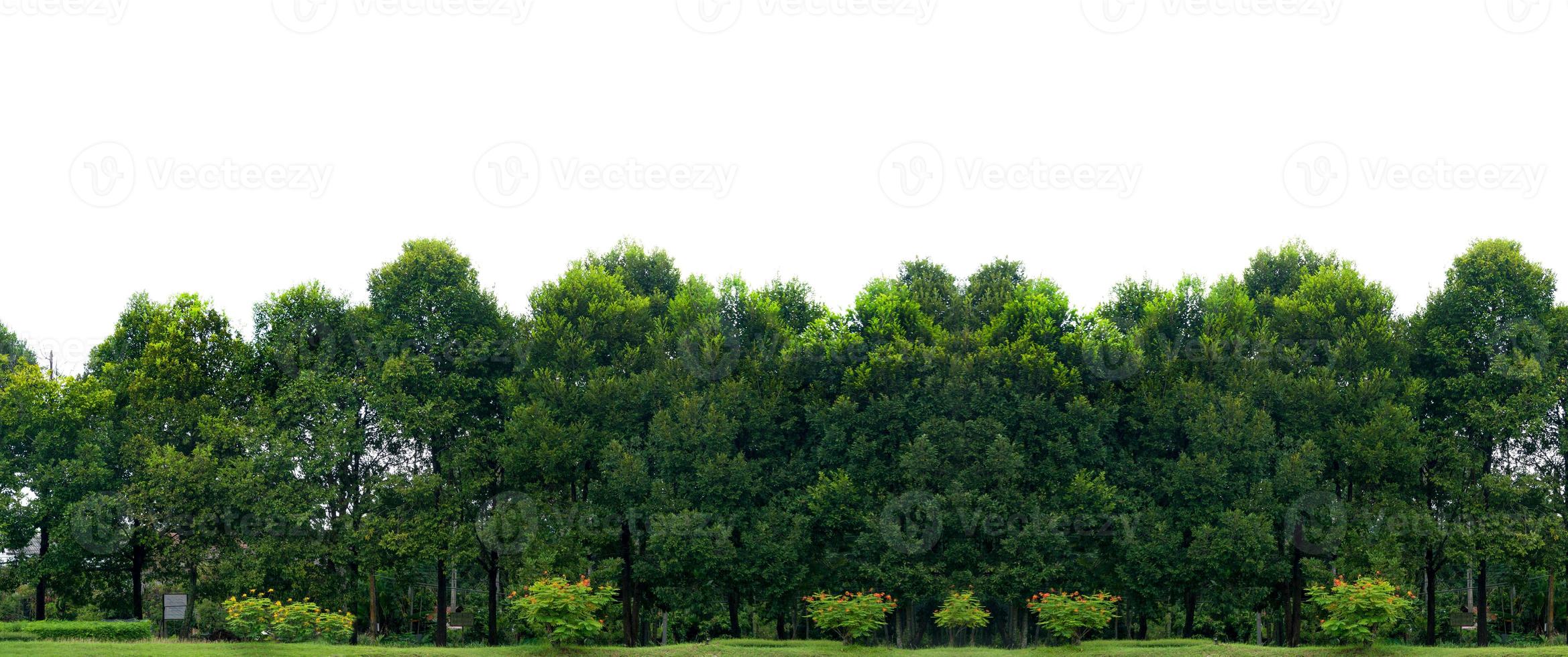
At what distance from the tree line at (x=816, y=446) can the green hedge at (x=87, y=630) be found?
14.8ft

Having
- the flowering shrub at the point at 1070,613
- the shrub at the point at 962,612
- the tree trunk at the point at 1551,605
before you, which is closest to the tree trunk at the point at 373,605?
the shrub at the point at 962,612

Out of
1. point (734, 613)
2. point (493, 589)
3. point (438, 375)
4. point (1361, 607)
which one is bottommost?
point (734, 613)

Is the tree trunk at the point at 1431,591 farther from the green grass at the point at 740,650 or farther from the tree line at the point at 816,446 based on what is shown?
the green grass at the point at 740,650

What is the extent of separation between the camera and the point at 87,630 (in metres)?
29.5

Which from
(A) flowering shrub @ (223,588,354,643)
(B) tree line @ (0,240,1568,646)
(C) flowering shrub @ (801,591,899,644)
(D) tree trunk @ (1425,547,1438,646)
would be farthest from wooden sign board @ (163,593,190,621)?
(D) tree trunk @ (1425,547,1438,646)

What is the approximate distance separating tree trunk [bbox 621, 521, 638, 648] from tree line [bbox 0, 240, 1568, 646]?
10 centimetres

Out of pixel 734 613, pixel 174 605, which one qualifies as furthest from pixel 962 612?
pixel 174 605

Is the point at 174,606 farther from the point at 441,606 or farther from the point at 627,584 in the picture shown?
the point at 627,584

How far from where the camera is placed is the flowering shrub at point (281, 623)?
28766 mm

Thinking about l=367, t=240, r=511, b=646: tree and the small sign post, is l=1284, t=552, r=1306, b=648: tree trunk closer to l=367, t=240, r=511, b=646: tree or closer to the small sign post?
l=367, t=240, r=511, b=646: tree

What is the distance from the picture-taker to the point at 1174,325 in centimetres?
3516

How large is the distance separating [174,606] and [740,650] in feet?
54.7

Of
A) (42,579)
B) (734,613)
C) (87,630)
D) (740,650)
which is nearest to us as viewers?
(740,650)

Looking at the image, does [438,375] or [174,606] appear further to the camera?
[438,375]
